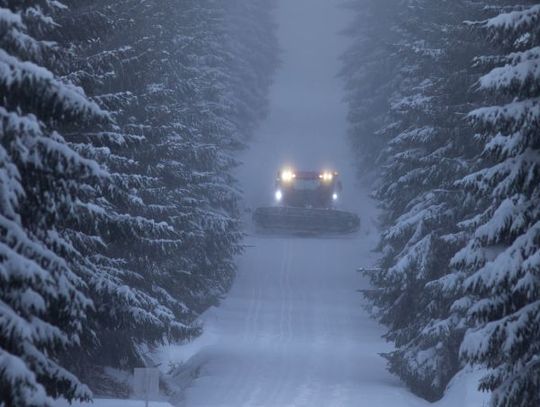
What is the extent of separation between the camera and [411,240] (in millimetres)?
21141

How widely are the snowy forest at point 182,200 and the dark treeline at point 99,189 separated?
0.10 ft

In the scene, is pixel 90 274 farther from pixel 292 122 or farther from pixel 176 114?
pixel 292 122

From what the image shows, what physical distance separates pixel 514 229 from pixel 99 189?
586 cm

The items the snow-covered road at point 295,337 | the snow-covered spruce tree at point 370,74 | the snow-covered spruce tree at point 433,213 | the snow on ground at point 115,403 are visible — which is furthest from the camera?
the snow-covered spruce tree at point 370,74

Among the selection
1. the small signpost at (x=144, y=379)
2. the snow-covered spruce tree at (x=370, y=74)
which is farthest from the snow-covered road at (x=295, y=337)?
the snow-covered spruce tree at (x=370, y=74)

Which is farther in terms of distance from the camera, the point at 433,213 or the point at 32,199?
the point at 433,213

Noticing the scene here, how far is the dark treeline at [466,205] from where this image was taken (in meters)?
11.3

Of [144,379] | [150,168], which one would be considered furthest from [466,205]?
[144,379]

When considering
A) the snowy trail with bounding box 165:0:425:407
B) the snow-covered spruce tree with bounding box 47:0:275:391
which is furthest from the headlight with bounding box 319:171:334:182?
the snow-covered spruce tree with bounding box 47:0:275:391

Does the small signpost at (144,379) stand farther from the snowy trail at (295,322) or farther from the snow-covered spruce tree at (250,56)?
the snow-covered spruce tree at (250,56)

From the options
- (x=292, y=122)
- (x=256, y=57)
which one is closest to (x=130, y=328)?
(x=256, y=57)

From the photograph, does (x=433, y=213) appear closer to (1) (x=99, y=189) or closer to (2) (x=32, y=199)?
(1) (x=99, y=189)

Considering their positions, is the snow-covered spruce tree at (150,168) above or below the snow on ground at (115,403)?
above

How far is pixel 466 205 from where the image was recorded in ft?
64.3
